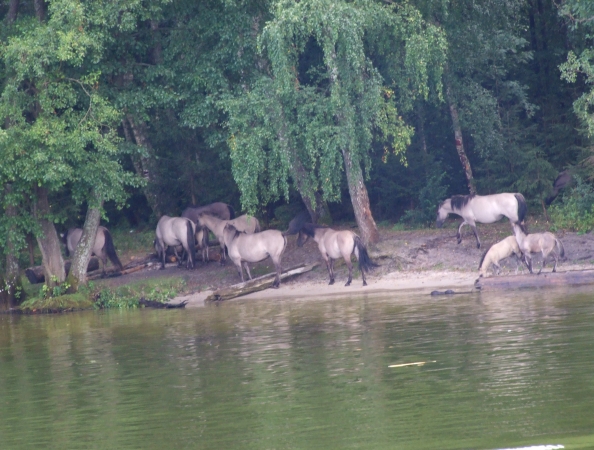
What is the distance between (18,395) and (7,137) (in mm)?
8894

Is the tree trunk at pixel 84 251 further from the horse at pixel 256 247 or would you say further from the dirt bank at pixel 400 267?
the horse at pixel 256 247

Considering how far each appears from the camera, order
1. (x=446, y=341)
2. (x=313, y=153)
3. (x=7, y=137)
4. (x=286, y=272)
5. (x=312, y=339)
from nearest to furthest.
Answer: (x=446, y=341)
(x=312, y=339)
(x=7, y=137)
(x=313, y=153)
(x=286, y=272)

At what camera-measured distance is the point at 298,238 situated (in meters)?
21.8

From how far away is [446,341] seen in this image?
38.8 feet

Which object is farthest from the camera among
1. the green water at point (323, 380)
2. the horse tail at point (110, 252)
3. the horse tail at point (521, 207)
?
the horse tail at point (110, 252)

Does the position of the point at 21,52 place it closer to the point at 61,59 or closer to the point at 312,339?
the point at 61,59

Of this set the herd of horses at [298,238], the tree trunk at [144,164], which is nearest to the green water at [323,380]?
the herd of horses at [298,238]

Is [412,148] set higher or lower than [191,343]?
higher

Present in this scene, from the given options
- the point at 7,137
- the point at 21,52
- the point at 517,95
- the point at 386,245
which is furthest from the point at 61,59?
the point at 517,95

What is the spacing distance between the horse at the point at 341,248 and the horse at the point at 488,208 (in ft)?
10.2

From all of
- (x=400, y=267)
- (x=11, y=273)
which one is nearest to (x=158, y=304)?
(x=11, y=273)

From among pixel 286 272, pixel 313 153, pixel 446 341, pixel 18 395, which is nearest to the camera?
pixel 18 395

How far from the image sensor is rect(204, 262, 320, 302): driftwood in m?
19.8

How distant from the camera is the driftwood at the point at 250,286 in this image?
19.8m
